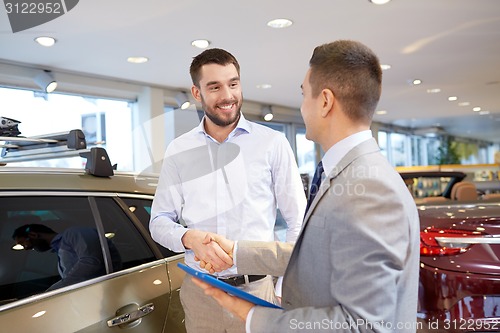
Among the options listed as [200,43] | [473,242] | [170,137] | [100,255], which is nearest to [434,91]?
[170,137]

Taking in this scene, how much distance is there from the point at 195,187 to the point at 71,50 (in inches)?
155

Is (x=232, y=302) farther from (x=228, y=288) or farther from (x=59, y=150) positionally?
(x=59, y=150)

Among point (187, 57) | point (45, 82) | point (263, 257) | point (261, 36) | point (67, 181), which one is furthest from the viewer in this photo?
point (45, 82)

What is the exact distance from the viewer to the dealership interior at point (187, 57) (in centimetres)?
416

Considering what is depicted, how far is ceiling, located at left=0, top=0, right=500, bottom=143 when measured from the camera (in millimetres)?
4035

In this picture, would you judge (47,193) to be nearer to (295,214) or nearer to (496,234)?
(295,214)

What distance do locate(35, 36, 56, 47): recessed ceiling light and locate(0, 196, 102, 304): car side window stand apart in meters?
3.46

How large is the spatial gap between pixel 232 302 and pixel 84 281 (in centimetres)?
71

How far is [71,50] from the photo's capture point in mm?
5059

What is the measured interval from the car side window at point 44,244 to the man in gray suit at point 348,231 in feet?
2.21

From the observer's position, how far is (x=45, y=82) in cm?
571

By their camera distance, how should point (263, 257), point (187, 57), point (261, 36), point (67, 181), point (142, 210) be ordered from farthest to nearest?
point (187, 57) → point (261, 36) → point (142, 210) → point (67, 181) → point (263, 257)

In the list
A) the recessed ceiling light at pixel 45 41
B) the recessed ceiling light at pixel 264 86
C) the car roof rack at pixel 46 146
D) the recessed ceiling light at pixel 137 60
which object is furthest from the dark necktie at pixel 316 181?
the recessed ceiling light at pixel 264 86

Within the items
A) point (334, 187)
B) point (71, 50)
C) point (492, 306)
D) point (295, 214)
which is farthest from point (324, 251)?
point (71, 50)
